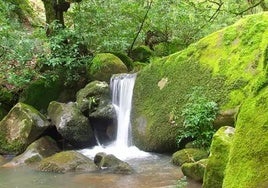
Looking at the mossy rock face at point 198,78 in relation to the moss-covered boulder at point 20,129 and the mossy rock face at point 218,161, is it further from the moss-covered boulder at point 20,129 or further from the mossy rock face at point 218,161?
the mossy rock face at point 218,161

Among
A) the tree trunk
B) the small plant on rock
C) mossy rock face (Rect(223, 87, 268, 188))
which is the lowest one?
the small plant on rock

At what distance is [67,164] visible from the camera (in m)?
7.96

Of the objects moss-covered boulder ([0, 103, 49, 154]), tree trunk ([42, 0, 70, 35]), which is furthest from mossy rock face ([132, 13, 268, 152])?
tree trunk ([42, 0, 70, 35])

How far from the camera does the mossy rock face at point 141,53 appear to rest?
555 inches

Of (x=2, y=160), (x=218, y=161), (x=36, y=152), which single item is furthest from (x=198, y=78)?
(x=2, y=160)

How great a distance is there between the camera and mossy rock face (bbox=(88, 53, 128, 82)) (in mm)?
11602

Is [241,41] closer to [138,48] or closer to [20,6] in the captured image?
[138,48]

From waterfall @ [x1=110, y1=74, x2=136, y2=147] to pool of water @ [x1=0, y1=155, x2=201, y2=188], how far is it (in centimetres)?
218

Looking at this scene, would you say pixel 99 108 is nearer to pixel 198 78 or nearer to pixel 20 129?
pixel 20 129

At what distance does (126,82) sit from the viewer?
425 inches

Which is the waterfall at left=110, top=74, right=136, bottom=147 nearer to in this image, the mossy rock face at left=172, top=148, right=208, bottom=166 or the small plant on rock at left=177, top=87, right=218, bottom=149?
the small plant on rock at left=177, top=87, right=218, bottom=149

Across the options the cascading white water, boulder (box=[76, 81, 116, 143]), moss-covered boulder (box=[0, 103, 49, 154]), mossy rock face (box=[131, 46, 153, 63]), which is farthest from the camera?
mossy rock face (box=[131, 46, 153, 63])

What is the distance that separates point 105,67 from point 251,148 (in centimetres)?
854

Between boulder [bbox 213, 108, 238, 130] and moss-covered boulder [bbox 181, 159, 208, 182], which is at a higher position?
boulder [bbox 213, 108, 238, 130]
